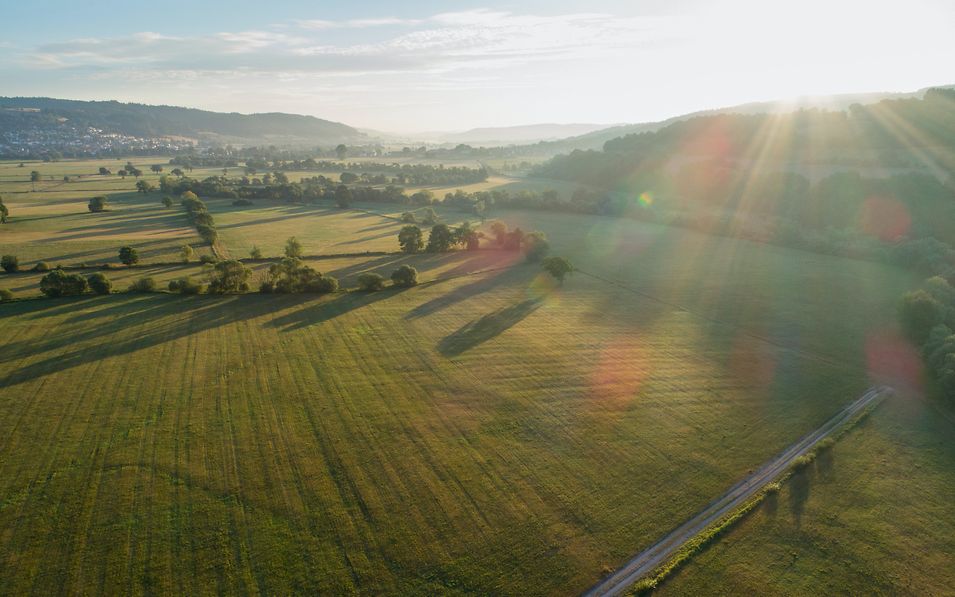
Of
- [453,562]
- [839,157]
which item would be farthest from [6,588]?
[839,157]

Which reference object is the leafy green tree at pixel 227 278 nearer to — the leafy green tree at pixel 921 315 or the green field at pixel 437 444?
the green field at pixel 437 444

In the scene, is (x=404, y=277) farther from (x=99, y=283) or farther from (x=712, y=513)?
(x=712, y=513)

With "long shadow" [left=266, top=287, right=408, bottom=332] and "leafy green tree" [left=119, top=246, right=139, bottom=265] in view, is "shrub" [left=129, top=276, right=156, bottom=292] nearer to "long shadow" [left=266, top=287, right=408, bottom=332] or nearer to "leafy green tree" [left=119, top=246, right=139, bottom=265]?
"leafy green tree" [left=119, top=246, right=139, bottom=265]

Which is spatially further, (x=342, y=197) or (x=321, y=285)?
(x=342, y=197)

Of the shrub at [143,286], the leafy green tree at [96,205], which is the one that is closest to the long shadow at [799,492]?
the shrub at [143,286]

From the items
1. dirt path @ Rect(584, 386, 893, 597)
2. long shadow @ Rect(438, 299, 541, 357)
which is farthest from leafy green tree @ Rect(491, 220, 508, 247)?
dirt path @ Rect(584, 386, 893, 597)

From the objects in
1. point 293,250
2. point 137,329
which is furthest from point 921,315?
point 293,250

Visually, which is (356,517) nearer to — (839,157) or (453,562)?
(453,562)
